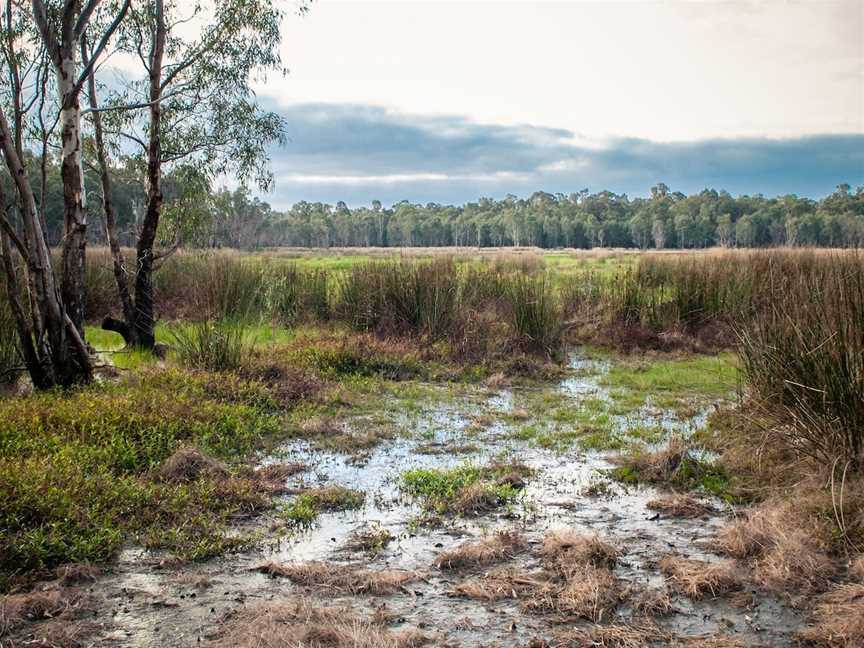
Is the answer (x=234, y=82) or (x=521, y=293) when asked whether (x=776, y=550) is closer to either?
(x=521, y=293)

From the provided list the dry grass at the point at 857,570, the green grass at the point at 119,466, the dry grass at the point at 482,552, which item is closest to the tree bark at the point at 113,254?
the green grass at the point at 119,466

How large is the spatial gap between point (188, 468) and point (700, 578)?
4.00 meters

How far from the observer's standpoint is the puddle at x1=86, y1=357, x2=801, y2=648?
3.63m

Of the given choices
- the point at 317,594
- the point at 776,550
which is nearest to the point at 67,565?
the point at 317,594

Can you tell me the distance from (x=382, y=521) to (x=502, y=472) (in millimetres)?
1434

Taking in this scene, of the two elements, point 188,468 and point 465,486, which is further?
point 188,468

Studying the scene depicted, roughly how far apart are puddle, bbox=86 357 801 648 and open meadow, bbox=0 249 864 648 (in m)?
0.02

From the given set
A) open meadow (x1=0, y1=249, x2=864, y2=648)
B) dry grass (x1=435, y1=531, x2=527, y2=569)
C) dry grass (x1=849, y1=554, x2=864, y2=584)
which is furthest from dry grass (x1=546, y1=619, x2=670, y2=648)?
dry grass (x1=849, y1=554, x2=864, y2=584)

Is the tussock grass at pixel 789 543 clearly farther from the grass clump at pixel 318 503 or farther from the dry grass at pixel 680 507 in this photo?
the grass clump at pixel 318 503

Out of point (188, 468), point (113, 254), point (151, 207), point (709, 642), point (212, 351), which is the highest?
point (151, 207)

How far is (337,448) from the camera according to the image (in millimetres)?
7008

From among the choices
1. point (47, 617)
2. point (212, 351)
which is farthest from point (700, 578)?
point (212, 351)

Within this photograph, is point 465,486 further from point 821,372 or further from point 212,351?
point 212,351

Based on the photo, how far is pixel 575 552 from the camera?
434 centimetres
